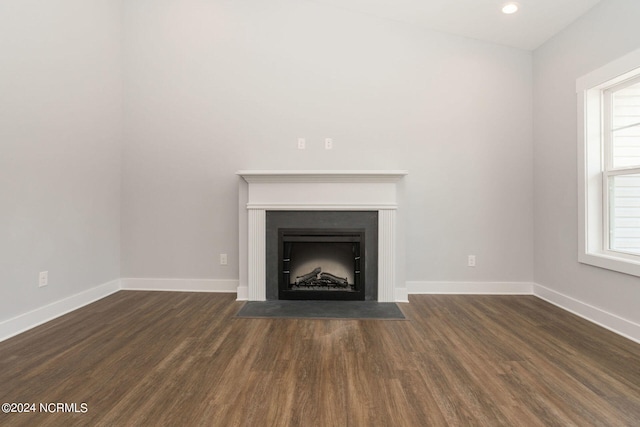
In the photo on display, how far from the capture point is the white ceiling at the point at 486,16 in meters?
2.78

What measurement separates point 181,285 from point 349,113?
255cm

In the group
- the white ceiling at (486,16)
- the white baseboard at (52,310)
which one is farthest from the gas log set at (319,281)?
the white ceiling at (486,16)

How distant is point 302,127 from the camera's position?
3486mm

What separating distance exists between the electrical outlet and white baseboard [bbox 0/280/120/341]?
177mm

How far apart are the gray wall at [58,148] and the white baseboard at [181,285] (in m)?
0.20

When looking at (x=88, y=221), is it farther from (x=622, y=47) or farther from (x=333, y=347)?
(x=622, y=47)

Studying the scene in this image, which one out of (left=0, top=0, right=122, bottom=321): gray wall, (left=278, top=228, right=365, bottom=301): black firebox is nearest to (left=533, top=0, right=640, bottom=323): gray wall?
(left=278, top=228, right=365, bottom=301): black firebox

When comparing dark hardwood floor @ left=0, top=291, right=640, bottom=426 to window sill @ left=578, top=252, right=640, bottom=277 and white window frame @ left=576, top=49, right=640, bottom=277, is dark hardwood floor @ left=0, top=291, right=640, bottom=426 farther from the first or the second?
white window frame @ left=576, top=49, right=640, bottom=277

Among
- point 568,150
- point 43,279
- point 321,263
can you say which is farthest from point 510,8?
point 43,279

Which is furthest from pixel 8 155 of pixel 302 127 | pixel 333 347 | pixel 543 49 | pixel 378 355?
pixel 543 49

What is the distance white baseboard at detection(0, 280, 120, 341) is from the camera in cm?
234

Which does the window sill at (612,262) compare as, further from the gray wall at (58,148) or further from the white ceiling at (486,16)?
the gray wall at (58,148)

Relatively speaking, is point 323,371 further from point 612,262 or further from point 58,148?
point 58,148

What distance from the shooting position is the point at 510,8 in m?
2.86
